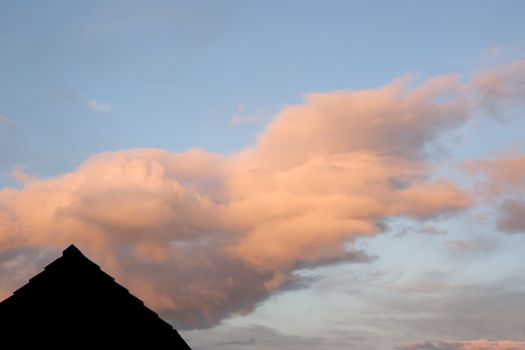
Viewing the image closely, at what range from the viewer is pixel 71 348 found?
17281 millimetres

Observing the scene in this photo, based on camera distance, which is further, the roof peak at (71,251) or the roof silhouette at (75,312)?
the roof peak at (71,251)

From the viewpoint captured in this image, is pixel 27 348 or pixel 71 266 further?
pixel 71 266

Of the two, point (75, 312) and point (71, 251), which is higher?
point (71, 251)

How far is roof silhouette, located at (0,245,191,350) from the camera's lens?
1731cm

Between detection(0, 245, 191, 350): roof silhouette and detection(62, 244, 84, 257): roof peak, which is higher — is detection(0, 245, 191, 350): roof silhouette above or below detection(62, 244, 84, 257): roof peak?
below

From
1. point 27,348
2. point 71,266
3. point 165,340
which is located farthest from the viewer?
point 165,340

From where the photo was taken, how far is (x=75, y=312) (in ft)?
58.6

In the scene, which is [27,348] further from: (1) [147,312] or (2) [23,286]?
(1) [147,312]

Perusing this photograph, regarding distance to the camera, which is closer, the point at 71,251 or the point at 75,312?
the point at 75,312

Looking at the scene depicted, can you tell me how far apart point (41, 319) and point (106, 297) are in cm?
204

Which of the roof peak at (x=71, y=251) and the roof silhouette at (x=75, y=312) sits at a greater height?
the roof peak at (x=71, y=251)

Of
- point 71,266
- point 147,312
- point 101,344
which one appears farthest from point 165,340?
point 71,266

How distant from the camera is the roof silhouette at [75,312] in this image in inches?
682

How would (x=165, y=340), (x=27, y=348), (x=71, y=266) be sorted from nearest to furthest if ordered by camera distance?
(x=27, y=348) < (x=71, y=266) < (x=165, y=340)
